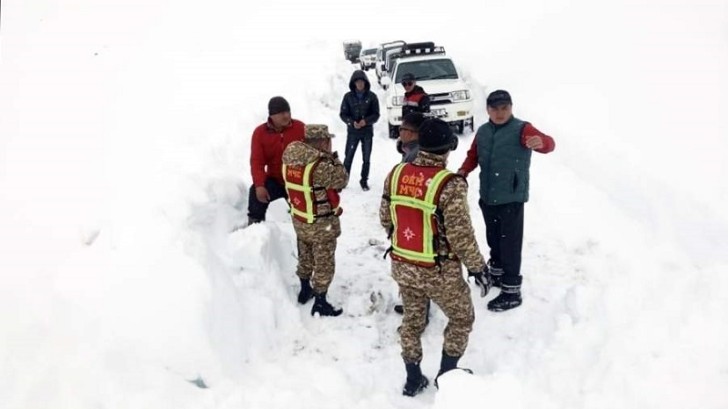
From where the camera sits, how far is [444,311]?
3.84 m

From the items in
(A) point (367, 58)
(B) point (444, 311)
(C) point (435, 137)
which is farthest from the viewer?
(A) point (367, 58)

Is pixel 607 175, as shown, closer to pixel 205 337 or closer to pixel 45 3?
pixel 205 337

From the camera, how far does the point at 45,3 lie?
21.5 m

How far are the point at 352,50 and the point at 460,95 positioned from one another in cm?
2141

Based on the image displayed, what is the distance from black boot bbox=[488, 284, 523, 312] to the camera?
5.01 meters

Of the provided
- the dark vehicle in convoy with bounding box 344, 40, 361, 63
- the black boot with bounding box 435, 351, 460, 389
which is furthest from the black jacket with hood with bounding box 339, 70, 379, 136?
the dark vehicle in convoy with bounding box 344, 40, 361, 63

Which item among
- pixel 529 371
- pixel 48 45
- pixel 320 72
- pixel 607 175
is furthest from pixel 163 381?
pixel 48 45

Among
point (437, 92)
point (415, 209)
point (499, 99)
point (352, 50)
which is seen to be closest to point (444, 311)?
point (415, 209)

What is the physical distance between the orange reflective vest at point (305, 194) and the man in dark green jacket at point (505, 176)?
1367 mm

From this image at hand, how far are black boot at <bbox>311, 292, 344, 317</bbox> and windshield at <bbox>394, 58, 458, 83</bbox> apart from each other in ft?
27.6

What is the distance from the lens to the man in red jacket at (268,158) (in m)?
5.52

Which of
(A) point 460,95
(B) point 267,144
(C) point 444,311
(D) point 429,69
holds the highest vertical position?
(D) point 429,69

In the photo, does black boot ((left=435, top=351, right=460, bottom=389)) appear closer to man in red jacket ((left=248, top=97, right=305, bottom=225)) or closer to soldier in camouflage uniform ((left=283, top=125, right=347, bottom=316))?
soldier in camouflage uniform ((left=283, top=125, right=347, bottom=316))

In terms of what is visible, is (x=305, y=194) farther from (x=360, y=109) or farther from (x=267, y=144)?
(x=360, y=109)
